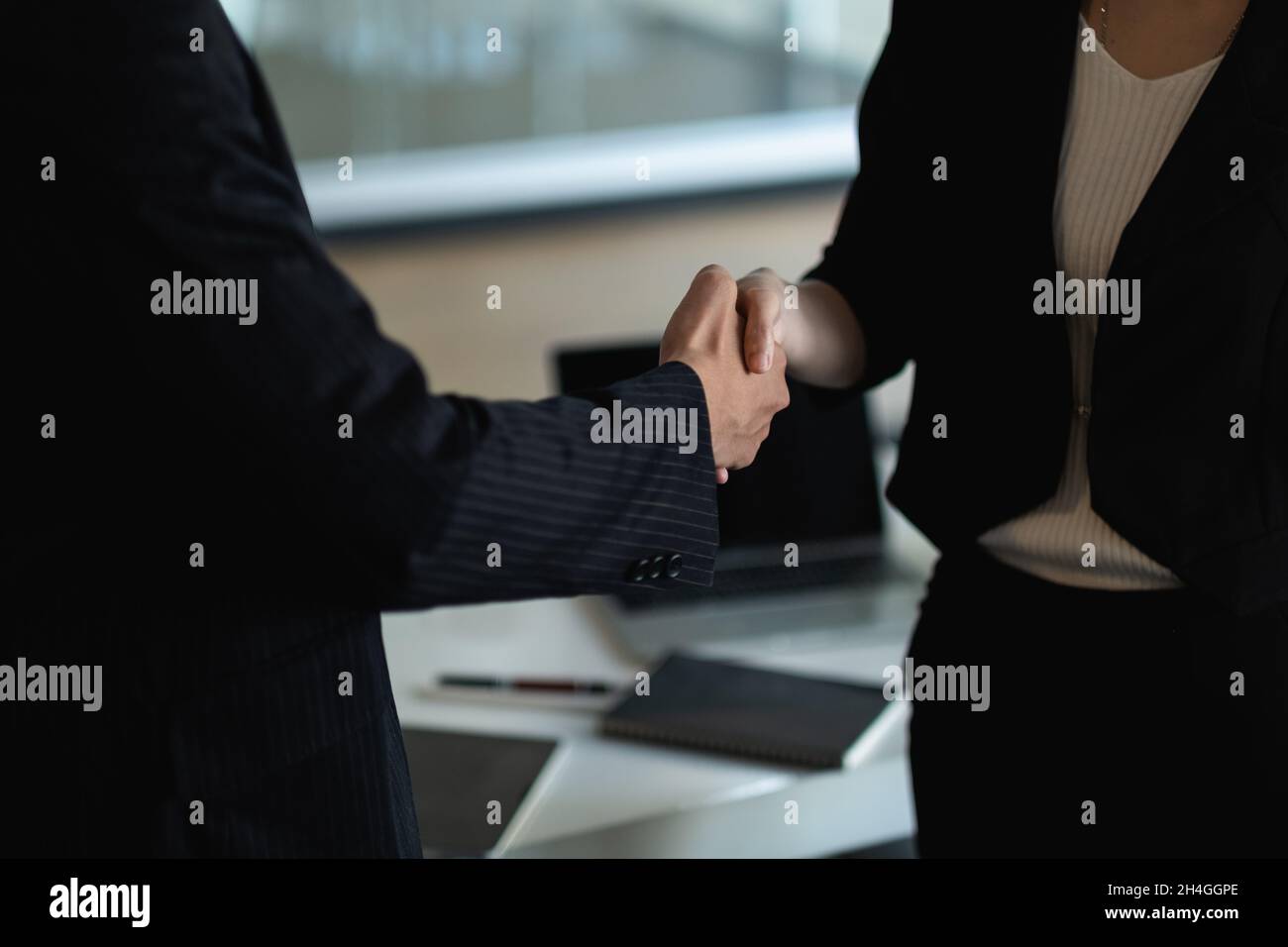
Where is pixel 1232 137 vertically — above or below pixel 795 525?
above

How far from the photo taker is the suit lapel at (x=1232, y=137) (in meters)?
0.91

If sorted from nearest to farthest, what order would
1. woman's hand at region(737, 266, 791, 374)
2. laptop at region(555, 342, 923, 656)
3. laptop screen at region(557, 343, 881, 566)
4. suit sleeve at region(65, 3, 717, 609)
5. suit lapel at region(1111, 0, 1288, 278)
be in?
suit sleeve at region(65, 3, 717, 609), suit lapel at region(1111, 0, 1288, 278), woman's hand at region(737, 266, 791, 374), laptop at region(555, 342, 923, 656), laptop screen at region(557, 343, 881, 566)

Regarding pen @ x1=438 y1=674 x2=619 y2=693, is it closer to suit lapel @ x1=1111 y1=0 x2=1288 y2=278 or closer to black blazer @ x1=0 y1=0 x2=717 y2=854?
black blazer @ x1=0 y1=0 x2=717 y2=854

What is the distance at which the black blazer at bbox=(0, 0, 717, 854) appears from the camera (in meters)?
0.65

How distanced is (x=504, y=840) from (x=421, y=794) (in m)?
0.10

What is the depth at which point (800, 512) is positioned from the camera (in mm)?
1734

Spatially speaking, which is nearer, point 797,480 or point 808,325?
point 808,325

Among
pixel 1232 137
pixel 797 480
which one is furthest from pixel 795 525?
pixel 1232 137

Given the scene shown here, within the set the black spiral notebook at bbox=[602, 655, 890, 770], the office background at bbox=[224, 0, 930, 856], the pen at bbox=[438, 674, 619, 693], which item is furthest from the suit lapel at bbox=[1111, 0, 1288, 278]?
the office background at bbox=[224, 0, 930, 856]

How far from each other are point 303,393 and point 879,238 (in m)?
0.60

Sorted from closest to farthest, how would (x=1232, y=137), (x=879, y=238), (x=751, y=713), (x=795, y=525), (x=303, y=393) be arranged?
(x=303, y=393)
(x=1232, y=137)
(x=879, y=238)
(x=751, y=713)
(x=795, y=525)

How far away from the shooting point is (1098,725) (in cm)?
100

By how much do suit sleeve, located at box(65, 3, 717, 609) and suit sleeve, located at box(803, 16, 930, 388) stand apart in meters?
0.42

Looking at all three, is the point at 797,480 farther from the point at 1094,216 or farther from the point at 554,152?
the point at 1094,216
